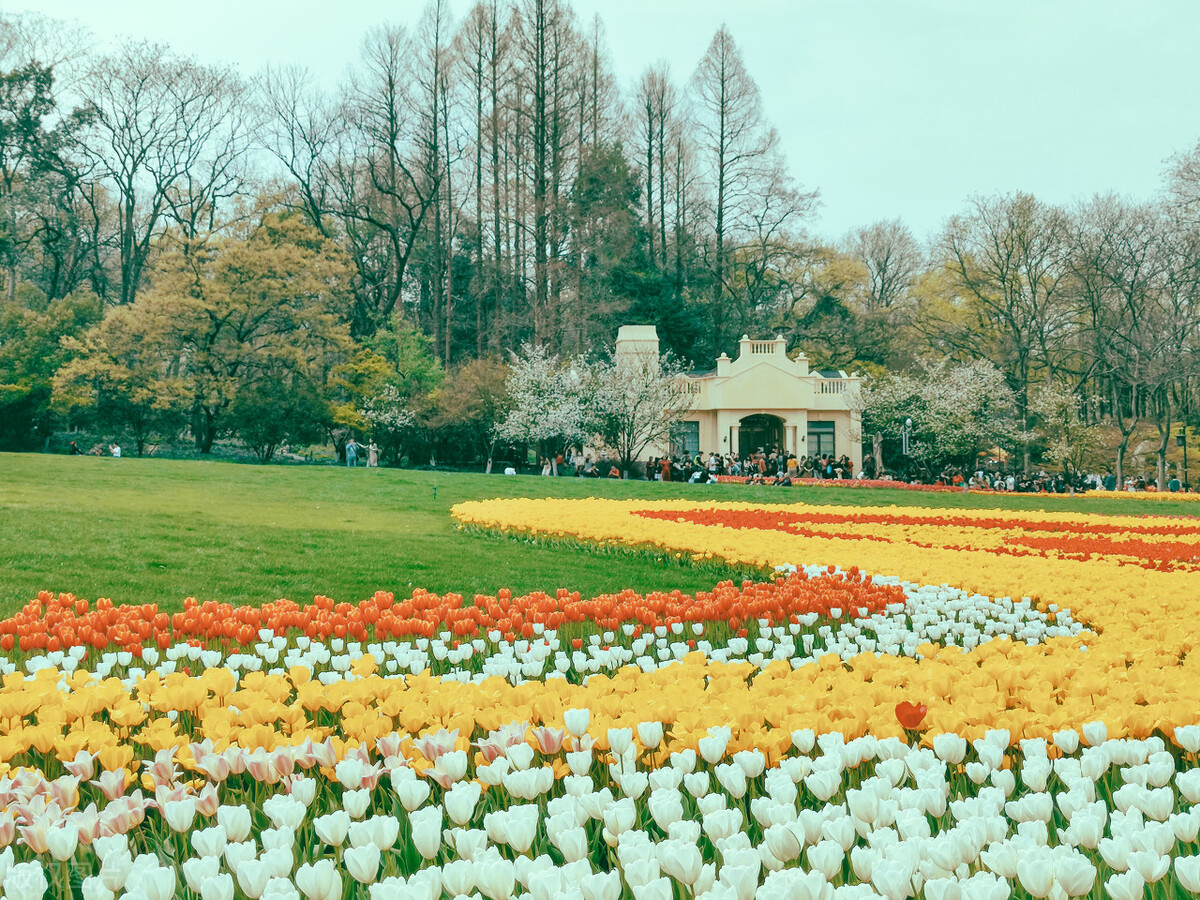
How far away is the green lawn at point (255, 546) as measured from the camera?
26.9ft

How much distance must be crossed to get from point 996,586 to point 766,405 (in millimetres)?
35672

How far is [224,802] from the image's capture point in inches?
110

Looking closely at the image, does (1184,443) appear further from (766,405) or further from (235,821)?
(235,821)

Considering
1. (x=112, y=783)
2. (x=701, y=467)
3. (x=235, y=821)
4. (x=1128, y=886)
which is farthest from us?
(x=701, y=467)

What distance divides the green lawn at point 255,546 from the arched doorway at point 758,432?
23.9 meters

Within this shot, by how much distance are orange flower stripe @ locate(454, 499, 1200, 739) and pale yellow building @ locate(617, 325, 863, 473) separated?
976 inches

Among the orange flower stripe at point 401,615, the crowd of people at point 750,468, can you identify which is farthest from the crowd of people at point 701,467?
the orange flower stripe at point 401,615

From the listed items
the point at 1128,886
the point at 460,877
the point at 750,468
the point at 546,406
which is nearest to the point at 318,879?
the point at 460,877

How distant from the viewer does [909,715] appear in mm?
3086

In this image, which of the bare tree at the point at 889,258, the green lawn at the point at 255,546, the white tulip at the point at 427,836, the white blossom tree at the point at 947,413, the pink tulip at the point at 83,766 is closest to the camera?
the white tulip at the point at 427,836

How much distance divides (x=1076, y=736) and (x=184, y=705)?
2953 millimetres

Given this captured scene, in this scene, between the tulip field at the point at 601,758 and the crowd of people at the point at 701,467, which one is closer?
Result: the tulip field at the point at 601,758

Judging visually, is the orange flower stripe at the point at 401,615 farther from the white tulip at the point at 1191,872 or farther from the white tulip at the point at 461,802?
the white tulip at the point at 1191,872

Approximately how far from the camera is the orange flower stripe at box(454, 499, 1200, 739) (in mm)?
3223
